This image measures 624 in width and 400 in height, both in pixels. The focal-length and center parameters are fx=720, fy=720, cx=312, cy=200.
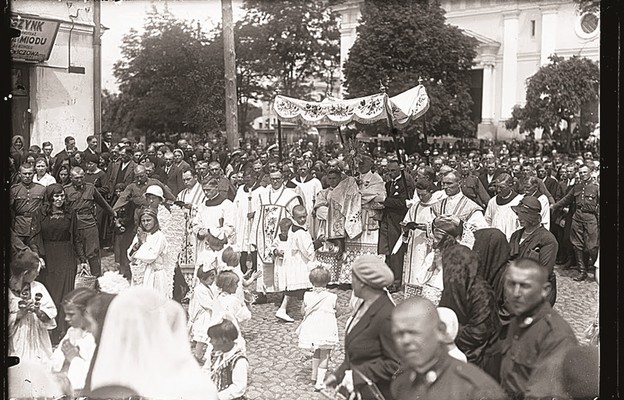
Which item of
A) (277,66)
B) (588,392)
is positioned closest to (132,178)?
(277,66)

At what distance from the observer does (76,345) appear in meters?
4.68

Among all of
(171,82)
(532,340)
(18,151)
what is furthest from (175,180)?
(532,340)

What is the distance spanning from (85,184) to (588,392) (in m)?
5.14

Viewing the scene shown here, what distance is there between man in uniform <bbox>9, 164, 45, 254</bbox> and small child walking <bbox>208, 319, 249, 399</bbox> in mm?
1927

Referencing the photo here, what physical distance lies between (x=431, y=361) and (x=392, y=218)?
18.1ft

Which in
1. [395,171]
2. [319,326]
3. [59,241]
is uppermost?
[395,171]

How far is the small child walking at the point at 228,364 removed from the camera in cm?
524

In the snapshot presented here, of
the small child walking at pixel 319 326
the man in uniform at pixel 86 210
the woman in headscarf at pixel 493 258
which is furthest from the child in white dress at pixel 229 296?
the woman in headscarf at pixel 493 258

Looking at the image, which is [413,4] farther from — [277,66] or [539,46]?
[277,66]

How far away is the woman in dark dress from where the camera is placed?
6.59 meters

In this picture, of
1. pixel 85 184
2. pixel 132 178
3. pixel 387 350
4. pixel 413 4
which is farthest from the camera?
pixel 132 178

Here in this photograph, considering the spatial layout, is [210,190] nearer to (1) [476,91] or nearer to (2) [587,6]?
(1) [476,91]

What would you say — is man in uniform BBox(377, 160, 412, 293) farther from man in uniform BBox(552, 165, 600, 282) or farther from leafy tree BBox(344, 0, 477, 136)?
man in uniform BBox(552, 165, 600, 282)

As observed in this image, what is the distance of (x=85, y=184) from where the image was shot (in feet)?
23.9
